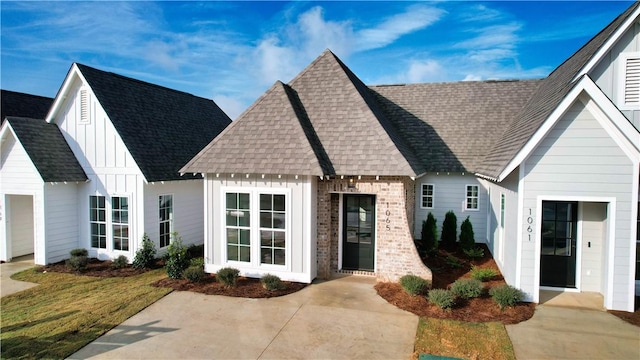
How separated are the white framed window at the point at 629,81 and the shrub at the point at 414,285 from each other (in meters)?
7.98

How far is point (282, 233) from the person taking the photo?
11000 mm

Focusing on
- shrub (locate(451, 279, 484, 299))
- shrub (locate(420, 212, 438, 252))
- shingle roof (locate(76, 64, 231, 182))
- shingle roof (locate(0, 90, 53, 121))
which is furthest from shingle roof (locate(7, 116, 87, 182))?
shrub (locate(451, 279, 484, 299))

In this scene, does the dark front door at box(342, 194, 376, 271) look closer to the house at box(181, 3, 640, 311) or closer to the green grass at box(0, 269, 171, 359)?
the house at box(181, 3, 640, 311)

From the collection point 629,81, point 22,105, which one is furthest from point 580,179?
point 22,105

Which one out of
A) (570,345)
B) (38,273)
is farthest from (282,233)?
(38,273)

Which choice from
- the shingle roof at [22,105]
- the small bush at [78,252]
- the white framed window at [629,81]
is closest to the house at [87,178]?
the small bush at [78,252]

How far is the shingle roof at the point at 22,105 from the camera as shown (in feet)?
62.4

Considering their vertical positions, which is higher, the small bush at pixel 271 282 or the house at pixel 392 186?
the house at pixel 392 186

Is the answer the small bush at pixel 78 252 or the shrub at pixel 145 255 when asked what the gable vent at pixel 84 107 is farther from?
the shrub at pixel 145 255

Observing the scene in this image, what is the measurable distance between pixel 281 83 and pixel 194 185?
6318 mm

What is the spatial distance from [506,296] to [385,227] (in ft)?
11.7

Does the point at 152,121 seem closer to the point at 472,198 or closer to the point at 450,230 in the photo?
the point at 450,230

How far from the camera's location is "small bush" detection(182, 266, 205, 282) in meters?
10.9

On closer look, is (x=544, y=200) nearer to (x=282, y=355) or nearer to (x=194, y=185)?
(x=282, y=355)
